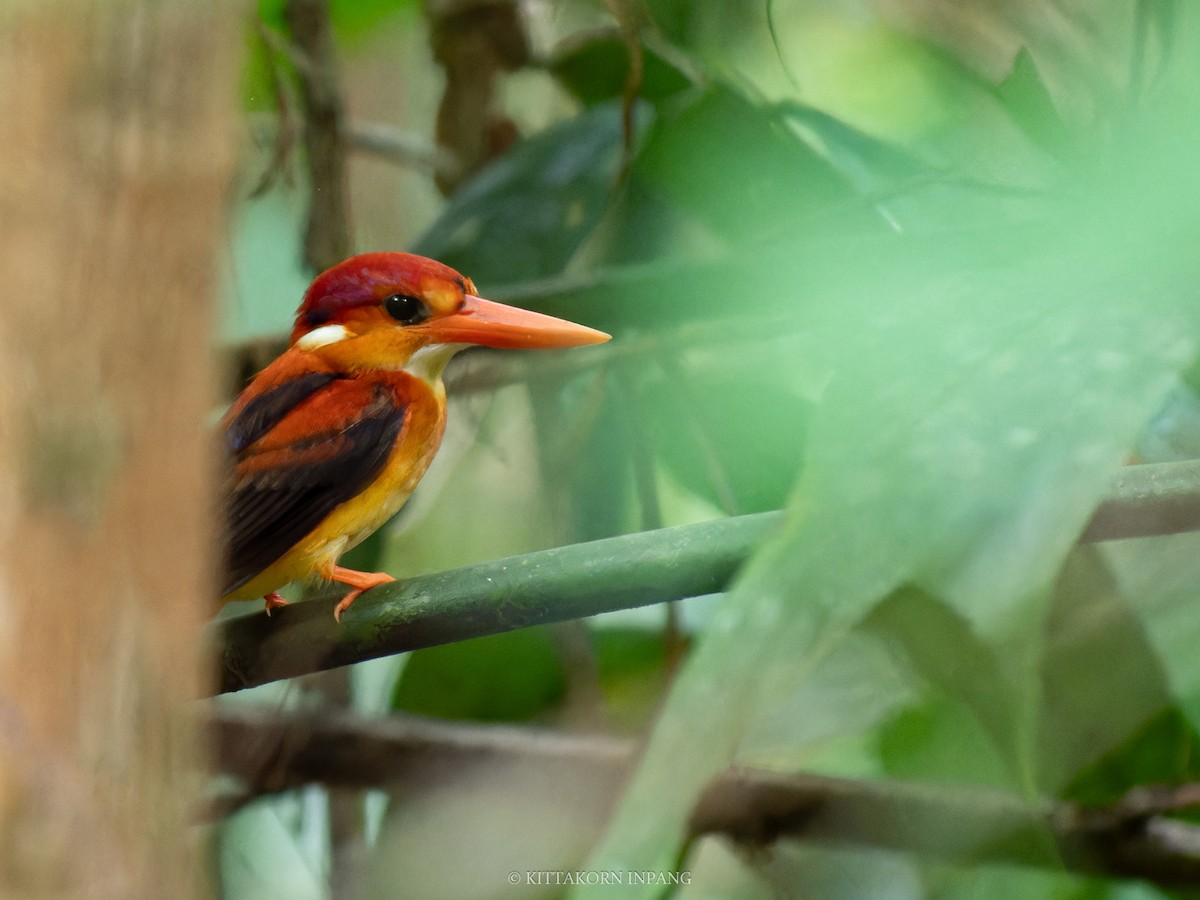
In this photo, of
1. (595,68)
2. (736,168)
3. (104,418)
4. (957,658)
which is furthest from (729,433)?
(104,418)

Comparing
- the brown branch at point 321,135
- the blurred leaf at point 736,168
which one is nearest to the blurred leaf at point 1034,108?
the blurred leaf at point 736,168

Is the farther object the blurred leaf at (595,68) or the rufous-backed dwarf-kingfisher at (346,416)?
the blurred leaf at (595,68)

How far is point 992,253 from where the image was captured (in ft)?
3.07

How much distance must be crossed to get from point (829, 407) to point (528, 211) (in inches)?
29.4

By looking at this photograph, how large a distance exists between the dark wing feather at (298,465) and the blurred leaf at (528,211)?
0.32 metres

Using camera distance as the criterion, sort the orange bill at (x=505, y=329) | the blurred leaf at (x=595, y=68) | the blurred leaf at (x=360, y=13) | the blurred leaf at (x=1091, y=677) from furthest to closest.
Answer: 1. the blurred leaf at (x=360, y=13)
2. the blurred leaf at (x=595, y=68)
3. the blurred leaf at (x=1091, y=677)
4. the orange bill at (x=505, y=329)

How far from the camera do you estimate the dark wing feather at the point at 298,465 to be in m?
0.91

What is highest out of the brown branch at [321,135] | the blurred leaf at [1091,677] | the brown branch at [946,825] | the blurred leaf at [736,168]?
the brown branch at [321,135]

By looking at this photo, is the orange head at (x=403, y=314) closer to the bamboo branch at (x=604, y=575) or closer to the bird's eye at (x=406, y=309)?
the bird's eye at (x=406, y=309)

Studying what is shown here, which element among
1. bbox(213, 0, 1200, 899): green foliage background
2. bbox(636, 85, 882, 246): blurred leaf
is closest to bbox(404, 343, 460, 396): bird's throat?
bbox(213, 0, 1200, 899): green foliage background

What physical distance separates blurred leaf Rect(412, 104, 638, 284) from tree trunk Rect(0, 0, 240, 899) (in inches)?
31.0

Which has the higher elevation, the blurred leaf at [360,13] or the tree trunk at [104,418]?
the blurred leaf at [360,13]

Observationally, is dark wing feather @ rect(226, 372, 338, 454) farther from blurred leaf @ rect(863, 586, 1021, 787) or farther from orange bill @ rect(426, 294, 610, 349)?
blurred leaf @ rect(863, 586, 1021, 787)

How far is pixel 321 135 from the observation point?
1.29m
